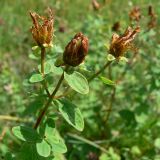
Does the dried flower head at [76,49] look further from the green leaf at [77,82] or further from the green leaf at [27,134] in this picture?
the green leaf at [27,134]

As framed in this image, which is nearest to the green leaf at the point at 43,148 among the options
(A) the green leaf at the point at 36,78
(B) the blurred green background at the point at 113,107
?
A: (A) the green leaf at the point at 36,78

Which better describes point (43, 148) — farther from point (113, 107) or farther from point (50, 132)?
point (113, 107)

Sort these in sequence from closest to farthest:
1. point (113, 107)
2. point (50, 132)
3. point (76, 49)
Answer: point (76, 49)
point (50, 132)
point (113, 107)

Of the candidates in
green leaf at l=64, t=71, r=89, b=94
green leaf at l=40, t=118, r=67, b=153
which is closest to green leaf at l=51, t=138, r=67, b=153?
green leaf at l=40, t=118, r=67, b=153

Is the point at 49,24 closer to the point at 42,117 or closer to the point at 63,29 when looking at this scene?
the point at 42,117

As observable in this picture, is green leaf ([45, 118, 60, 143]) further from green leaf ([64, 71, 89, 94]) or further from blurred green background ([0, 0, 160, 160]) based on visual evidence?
blurred green background ([0, 0, 160, 160])

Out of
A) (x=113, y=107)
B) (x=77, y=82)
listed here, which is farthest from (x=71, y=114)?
(x=113, y=107)

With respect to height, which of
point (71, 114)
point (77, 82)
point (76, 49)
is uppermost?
point (76, 49)
